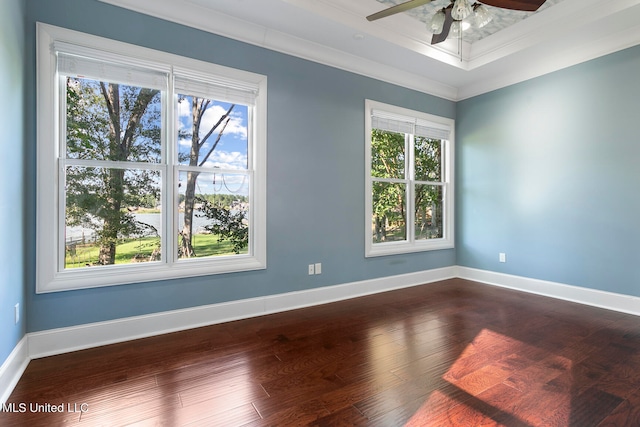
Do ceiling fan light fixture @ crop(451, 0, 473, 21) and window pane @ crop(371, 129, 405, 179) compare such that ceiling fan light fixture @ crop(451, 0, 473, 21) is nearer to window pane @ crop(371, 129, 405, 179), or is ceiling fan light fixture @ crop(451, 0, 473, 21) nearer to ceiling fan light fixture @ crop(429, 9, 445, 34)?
ceiling fan light fixture @ crop(429, 9, 445, 34)

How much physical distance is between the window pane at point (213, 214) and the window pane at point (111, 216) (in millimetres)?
230

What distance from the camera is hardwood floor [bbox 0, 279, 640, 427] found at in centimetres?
163

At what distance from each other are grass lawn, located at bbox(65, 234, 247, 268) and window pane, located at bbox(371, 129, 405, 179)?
2158 millimetres

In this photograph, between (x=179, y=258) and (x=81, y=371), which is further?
(x=179, y=258)

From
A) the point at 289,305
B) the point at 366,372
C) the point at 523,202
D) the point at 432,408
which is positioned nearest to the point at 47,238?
the point at 289,305

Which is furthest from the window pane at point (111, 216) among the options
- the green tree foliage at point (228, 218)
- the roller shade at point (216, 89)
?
the roller shade at point (216, 89)

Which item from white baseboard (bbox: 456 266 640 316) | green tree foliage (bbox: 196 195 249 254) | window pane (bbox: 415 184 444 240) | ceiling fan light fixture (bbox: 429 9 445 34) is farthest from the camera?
window pane (bbox: 415 184 444 240)

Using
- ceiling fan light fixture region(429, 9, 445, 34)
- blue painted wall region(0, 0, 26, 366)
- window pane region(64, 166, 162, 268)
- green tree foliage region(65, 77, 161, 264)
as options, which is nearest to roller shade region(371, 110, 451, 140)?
ceiling fan light fixture region(429, 9, 445, 34)

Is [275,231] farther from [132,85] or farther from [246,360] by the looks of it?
[132,85]

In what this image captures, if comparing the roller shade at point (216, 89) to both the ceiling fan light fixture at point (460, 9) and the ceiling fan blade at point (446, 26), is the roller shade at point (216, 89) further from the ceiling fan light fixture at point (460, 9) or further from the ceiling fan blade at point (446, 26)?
the ceiling fan light fixture at point (460, 9)

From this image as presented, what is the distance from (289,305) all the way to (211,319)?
827mm

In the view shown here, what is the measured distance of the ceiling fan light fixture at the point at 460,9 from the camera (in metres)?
2.21

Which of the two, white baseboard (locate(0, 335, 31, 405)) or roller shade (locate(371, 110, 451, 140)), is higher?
roller shade (locate(371, 110, 451, 140))

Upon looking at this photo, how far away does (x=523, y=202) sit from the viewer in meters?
4.14
